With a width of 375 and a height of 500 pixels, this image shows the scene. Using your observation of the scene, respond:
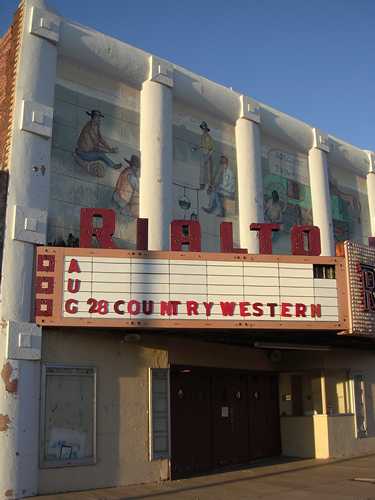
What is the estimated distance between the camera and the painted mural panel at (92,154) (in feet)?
51.3

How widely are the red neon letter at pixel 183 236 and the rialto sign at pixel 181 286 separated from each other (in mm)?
23

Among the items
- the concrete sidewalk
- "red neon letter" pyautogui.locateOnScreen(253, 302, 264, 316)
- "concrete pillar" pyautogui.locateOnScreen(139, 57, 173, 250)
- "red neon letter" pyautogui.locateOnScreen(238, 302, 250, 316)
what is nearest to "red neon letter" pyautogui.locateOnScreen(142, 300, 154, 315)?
"red neon letter" pyautogui.locateOnScreen(238, 302, 250, 316)

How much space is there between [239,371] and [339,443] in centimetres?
415

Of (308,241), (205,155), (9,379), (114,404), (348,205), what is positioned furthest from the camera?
(348,205)

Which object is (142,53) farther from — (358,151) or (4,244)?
(358,151)

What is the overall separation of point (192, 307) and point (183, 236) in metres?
1.67

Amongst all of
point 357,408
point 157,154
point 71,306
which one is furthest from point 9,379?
point 357,408

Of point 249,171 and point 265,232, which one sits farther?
point 249,171

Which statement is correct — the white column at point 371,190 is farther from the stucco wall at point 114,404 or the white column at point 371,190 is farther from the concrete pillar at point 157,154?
the stucco wall at point 114,404

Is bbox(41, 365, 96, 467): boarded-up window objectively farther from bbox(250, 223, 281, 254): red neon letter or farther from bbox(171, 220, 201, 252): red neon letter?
bbox(250, 223, 281, 254): red neon letter

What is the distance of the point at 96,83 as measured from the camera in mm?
17219

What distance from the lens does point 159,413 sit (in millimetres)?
15531

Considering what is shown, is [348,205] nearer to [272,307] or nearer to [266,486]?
[272,307]

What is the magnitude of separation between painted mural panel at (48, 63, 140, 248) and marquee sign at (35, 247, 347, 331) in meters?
1.74
